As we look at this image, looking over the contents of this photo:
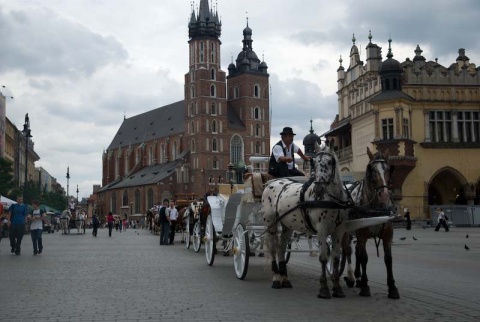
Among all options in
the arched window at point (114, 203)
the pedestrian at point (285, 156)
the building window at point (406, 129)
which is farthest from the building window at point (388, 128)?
the arched window at point (114, 203)

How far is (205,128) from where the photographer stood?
100562 mm

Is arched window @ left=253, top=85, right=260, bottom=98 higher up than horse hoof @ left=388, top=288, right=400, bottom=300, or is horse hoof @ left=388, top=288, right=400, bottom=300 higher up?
arched window @ left=253, top=85, right=260, bottom=98

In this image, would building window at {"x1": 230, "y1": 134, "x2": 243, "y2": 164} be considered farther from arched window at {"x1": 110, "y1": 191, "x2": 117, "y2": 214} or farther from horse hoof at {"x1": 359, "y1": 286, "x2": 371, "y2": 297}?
horse hoof at {"x1": 359, "y1": 286, "x2": 371, "y2": 297}

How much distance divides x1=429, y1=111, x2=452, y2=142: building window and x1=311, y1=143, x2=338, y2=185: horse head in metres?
38.4

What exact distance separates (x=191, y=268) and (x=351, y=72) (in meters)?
42.3

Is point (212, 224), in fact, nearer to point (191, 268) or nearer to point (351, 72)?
point (191, 268)

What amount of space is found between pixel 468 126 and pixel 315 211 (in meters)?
40.5

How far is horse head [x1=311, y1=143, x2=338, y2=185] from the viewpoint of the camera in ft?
27.0

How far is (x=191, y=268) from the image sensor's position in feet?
40.5

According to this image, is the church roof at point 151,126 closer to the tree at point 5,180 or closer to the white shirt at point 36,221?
the tree at point 5,180

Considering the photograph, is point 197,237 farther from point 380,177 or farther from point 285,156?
point 380,177

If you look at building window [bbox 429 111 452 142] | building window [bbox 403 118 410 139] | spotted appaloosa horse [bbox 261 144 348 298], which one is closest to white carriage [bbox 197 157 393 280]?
spotted appaloosa horse [bbox 261 144 348 298]

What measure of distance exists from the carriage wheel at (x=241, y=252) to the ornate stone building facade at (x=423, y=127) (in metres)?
33.2

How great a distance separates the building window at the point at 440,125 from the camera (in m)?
44.7
